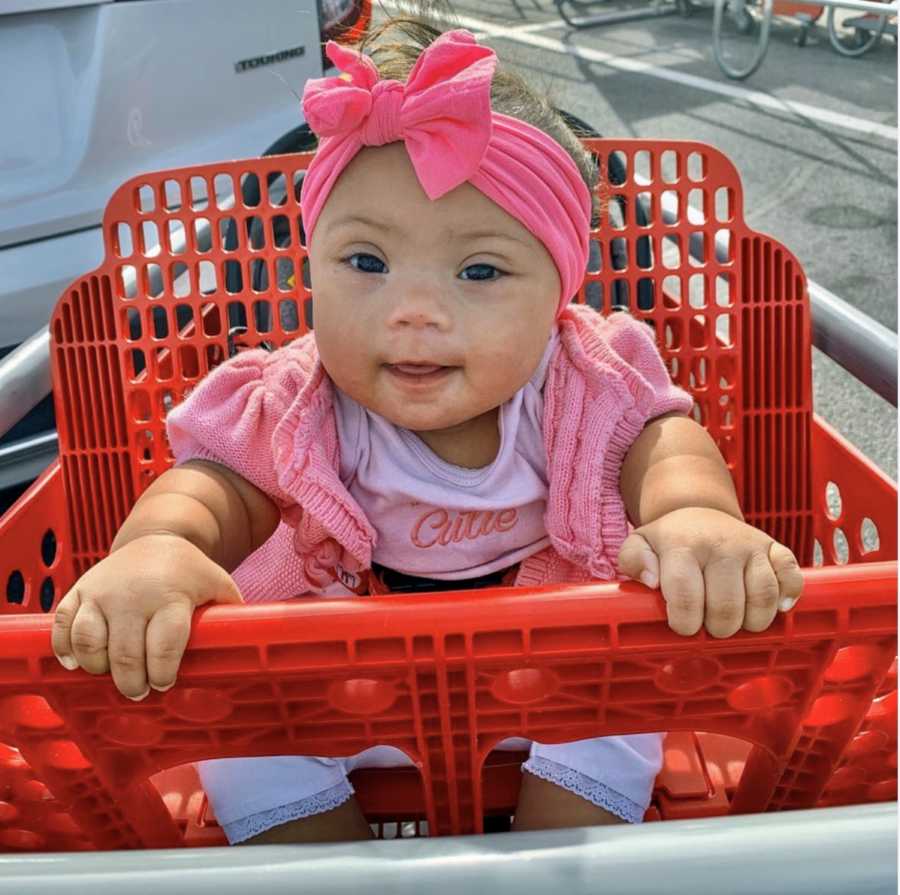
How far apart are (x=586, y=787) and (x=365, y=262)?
0.65 m

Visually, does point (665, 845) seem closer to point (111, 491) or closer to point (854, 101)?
point (111, 491)

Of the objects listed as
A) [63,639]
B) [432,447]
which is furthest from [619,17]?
[63,639]

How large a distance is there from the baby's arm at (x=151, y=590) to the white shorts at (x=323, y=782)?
0.82ft

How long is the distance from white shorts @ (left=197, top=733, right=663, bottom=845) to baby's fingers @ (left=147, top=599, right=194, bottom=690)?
398 mm

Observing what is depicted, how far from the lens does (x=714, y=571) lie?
0.99 m

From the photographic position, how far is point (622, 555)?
1.08 meters

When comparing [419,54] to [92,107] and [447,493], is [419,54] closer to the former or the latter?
[447,493]

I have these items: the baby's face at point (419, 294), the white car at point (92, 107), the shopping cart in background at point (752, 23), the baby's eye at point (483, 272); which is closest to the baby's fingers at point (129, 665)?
the baby's face at point (419, 294)

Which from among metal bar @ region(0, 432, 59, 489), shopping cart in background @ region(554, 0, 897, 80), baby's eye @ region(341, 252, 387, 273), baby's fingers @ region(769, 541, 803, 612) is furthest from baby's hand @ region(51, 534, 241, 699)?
shopping cart in background @ region(554, 0, 897, 80)

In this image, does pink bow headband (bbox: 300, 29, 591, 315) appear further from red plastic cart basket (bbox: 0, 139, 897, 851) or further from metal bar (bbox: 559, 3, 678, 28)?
metal bar (bbox: 559, 3, 678, 28)

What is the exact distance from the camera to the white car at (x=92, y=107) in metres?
2.29

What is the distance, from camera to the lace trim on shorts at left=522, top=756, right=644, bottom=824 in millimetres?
1280

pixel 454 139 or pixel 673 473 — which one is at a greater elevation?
pixel 454 139

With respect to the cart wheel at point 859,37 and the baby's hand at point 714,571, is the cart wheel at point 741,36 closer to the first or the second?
the cart wheel at point 859,37
